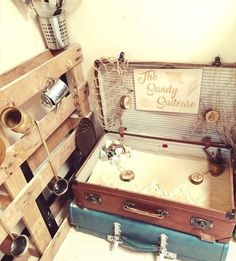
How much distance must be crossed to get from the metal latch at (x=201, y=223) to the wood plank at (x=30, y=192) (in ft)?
2.16

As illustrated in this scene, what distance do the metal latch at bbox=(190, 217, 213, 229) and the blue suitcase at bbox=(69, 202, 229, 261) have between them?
0.25 feet

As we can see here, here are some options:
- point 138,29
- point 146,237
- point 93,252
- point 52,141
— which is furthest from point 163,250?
point 138,29

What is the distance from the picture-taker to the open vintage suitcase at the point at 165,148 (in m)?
1.12

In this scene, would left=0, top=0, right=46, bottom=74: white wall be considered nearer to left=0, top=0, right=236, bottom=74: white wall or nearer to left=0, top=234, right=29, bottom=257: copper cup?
left=0, top=0, right=236, bottom=74: white wall

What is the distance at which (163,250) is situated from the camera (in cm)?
116

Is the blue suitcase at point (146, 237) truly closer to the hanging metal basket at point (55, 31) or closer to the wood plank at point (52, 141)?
the wood plank at point (52, 141)

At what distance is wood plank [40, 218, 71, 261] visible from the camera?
1.24 metres

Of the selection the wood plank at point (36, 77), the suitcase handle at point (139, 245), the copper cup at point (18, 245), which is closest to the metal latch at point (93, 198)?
the suitcase handle at point (139, 245)

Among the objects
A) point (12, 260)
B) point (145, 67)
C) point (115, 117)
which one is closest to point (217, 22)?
point (145, 67)

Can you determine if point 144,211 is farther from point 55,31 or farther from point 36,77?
point 55,31

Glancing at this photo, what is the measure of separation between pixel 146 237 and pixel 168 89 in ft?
2.34

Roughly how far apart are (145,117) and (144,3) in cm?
57

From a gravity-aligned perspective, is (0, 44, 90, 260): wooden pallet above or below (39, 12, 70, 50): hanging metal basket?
below

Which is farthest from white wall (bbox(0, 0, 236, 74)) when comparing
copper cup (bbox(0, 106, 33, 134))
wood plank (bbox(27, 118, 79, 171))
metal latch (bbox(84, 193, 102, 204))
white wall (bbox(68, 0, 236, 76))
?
metal latch (bbox(84, 193, 102, 204))
